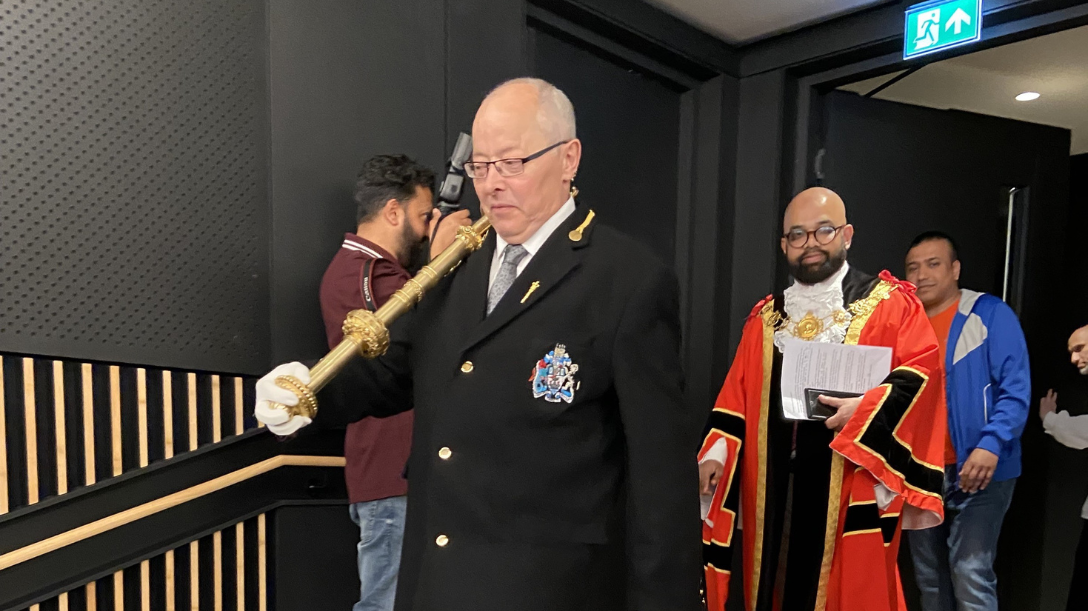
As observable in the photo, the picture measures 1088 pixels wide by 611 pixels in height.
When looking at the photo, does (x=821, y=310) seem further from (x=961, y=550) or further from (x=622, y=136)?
(x=622, y=136)

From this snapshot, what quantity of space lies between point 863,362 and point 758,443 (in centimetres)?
41

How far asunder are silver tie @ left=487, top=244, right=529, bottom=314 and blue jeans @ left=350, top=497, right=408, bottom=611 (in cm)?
99

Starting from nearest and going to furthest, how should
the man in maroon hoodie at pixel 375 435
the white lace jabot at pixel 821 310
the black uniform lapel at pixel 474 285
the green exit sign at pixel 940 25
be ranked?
the black uniform lapel at pixel 474 285 < the man in maroon hoodie at pixel 375 435 < the white lace jabot at pixel 821 310 < the green exit sign at pixel 940 25

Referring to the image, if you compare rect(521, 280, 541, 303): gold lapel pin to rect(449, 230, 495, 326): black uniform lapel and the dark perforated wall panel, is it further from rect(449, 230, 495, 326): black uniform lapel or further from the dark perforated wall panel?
the dark perforated wall panel

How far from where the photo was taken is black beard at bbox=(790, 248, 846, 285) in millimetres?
2074

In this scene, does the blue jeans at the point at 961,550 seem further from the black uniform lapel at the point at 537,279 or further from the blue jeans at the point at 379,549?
the black uniform lapel at the point at 537,279

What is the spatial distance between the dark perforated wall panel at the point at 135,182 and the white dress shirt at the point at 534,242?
104 centimetres

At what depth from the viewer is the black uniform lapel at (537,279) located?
3.36ft

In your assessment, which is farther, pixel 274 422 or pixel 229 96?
pixel 229 96

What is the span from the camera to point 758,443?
6.91ft

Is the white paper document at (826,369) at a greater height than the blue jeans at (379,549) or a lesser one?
greater

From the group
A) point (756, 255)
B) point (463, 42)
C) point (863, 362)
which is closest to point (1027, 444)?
point (756, 255)

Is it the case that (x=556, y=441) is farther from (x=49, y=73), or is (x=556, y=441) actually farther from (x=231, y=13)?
(x=231, y=13)

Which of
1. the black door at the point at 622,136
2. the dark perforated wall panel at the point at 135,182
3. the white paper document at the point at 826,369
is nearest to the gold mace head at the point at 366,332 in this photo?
the dark perforated wall panel at the point at 135,182
